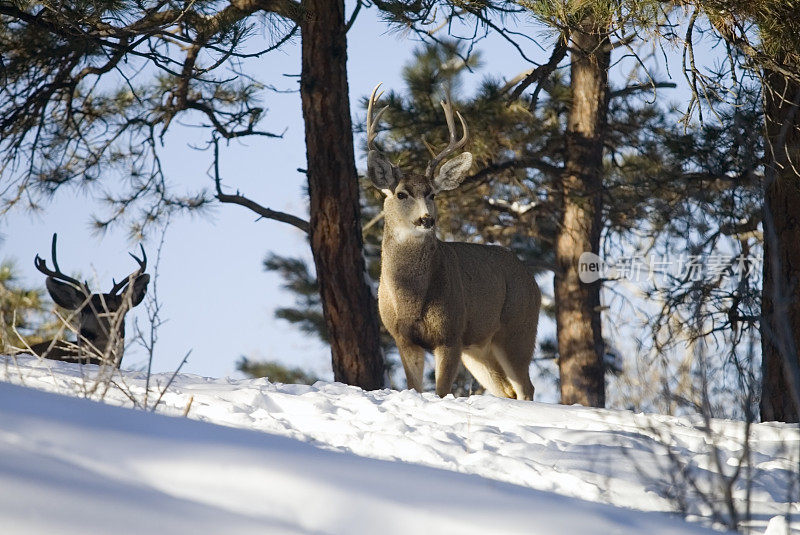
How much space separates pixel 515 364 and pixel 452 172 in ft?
5.59

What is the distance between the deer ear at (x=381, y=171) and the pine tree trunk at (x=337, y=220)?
124 centimetres

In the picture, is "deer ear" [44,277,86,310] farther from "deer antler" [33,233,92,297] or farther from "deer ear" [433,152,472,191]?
"deer ear" [433,152,472,191]

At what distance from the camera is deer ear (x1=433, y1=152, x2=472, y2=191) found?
7.88 m

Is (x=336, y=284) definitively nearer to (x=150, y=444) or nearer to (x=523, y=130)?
(x=523, y=130)

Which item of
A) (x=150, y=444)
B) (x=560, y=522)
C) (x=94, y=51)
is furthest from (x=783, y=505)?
(x=94, y=51)

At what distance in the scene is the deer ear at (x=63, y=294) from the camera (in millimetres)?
9180

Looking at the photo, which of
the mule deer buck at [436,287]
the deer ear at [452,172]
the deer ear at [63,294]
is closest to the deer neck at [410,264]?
the mule deer buck at [436,287]

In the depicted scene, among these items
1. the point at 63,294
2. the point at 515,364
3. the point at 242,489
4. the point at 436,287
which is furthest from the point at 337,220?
the point at 242,489

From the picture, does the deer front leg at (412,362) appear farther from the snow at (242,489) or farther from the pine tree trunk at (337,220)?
the snow at (242,489)

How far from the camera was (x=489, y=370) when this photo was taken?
862cm

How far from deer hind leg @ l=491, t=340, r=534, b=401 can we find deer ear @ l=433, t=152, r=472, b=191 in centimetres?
145

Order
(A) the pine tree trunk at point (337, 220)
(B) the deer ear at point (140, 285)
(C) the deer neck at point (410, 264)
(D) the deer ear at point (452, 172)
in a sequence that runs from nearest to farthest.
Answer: (C) the deer neck at point (410, 264), (D) the deer ear at point (452, 172), (A) the pine tree trunk at point (337, 220), (B) the deer ear at point (140, 285)

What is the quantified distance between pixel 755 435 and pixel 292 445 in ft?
10.9

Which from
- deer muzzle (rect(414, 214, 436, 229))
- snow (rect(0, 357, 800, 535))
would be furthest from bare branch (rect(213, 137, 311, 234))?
snow (rect(0, 357, 800, 535))
